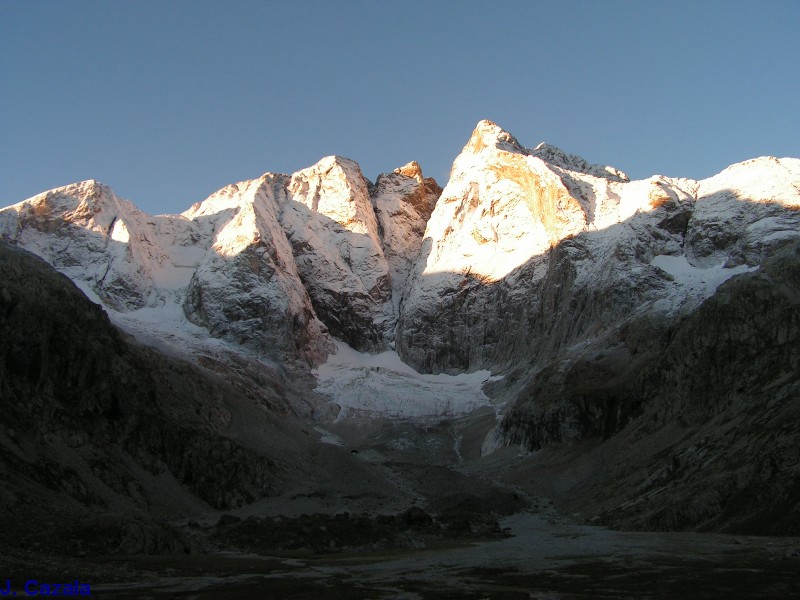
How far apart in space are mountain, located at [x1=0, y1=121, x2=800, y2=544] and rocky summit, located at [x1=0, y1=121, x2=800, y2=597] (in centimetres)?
51

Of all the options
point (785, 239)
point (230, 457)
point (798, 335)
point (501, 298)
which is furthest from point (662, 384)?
point (501, 298)

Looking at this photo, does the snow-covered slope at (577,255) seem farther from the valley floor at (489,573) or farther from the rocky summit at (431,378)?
the valley floor at (489,573)

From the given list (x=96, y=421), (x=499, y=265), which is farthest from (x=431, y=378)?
(x=96, y=421)

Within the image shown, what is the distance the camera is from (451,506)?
8562 cm

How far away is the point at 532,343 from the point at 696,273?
37.6m

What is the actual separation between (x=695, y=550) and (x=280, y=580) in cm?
2205

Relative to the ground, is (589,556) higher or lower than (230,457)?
lower

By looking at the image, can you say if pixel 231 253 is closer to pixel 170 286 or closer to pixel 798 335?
pixel 170 286

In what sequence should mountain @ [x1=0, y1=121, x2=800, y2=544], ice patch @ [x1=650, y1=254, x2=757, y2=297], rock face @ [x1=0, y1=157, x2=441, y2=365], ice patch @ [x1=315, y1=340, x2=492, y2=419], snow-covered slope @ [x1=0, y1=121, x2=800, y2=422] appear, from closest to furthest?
mountain @ [x1=0, y1=121, x2=800, y2=544] → ice patch @ [x1=650, y1=254, x2=757, y2=297] → snow-covered slope @ [x1=0, y1=121, x2=800, y2=422] → ice patch @ [x1=315, y1=340, x2=492, y2=419] → rock face @ [x1=0, y1=157, x2=441, y2=365]

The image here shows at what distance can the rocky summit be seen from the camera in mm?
64250

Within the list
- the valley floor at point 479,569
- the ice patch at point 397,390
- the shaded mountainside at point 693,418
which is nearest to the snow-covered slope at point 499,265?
the ice patch at point 397,390

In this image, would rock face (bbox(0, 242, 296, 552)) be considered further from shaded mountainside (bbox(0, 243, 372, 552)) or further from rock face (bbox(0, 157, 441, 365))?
rock face (bbox(0, 157, 441, 365))

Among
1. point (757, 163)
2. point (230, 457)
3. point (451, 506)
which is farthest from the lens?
point (757, 163)

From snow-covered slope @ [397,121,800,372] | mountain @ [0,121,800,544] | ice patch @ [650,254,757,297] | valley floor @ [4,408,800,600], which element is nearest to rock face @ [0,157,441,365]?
mountain @ [0,121,800,544]
